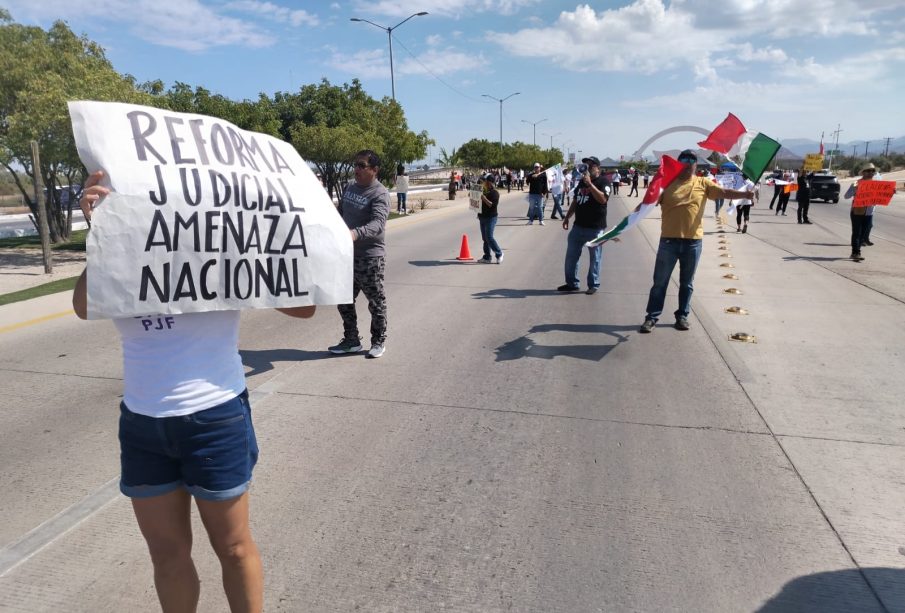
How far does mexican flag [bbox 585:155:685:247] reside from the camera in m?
6.08

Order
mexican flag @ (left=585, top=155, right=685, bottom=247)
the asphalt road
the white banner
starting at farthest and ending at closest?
1. the white banner
2. mexican flag @ (left=585, top=155, right=685, bottom=247)
3. the asphalt road

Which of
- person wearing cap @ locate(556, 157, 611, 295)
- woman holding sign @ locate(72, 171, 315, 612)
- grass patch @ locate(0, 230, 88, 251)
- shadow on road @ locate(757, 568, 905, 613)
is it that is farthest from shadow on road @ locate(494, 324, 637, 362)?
grass patch @ locate(0, 230, 88, 251)

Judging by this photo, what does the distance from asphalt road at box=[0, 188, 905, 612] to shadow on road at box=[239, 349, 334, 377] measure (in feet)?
0.14

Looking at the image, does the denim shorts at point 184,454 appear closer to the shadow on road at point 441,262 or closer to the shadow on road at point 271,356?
the shadow on road at point 271,356

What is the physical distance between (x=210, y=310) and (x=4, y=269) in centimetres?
1229

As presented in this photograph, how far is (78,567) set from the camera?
2.83 metres

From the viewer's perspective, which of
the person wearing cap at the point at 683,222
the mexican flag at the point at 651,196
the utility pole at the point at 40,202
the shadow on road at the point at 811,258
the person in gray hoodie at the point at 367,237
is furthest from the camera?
the shadow on road at the point at 811,258

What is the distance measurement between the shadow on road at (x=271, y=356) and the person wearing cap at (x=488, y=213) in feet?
20.7

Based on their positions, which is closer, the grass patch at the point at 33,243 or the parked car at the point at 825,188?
the grass patch at the point at 33,243

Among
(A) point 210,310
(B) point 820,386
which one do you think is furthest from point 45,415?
(B) point 820,386

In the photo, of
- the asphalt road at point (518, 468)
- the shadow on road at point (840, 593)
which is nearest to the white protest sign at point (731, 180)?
the asphalt road at point (518, 468)

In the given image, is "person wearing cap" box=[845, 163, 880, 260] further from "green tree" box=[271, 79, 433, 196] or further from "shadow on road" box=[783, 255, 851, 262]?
"green tree" box=[271, 79, 433, 196]

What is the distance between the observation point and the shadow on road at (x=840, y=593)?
8.59 ft

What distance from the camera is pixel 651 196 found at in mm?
6191
